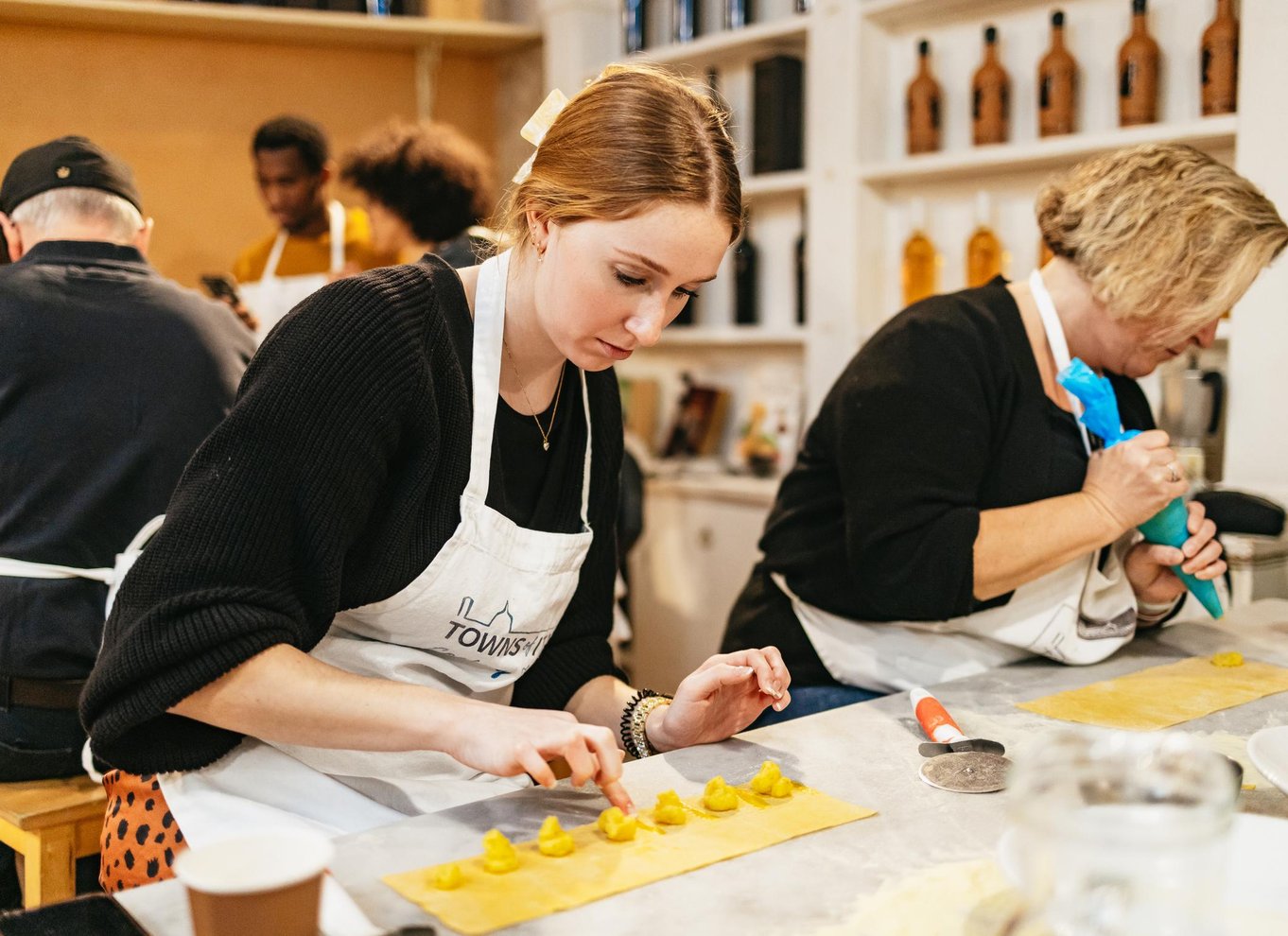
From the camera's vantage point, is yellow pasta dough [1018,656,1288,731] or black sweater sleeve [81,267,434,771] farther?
yellow pasta dough [1018,656,1288,731]

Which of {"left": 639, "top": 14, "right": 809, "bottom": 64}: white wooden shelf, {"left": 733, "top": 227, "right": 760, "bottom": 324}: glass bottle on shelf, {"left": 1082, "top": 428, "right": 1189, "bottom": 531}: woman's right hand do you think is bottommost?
{"left": 1082, "top": 428, "right": 1189, "bottom": 531}: woman's right hand

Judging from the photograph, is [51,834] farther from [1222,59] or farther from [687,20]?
[687,20]

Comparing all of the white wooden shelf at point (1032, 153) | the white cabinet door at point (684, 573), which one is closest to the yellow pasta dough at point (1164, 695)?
the white wooden shelf at point (1032, 153)

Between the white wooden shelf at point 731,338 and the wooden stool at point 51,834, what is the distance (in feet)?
7.03

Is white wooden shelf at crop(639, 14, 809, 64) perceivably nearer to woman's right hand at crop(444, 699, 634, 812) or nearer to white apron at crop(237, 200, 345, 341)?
white apron at crop(237, 200, 345, 341)

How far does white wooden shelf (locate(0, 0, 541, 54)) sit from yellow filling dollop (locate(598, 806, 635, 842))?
3170mm

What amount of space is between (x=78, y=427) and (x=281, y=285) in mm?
1593

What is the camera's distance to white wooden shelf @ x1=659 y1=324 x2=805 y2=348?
338 cm

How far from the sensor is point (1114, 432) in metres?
1.64

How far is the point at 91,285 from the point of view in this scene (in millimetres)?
1933

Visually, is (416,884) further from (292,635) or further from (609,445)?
(609,445)

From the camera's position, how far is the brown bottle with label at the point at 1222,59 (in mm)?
2412

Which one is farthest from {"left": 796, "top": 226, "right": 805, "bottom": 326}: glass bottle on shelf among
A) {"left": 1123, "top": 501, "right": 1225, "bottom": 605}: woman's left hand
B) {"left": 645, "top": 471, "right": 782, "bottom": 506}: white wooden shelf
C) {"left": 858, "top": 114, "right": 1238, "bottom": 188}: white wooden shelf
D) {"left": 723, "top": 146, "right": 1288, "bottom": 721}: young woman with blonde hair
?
{"left": 1123, "top": 501, "right": 1225, "bottom": 605}: woman's left hand

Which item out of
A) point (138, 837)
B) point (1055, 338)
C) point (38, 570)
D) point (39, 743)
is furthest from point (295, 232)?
point (138, 837)
